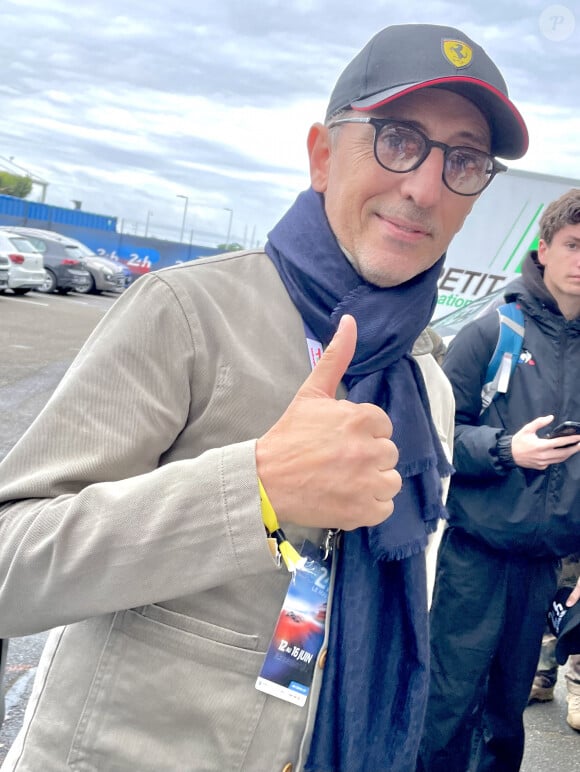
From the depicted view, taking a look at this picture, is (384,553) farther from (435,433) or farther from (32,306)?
(32,306)

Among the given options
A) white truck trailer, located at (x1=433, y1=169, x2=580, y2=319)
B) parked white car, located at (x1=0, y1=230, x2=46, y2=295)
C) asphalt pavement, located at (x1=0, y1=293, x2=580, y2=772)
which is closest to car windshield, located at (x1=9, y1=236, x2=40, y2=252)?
parked white car, located at (x1=0, y1=230, x2=46, y2=295)

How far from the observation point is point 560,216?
2955 millimetres

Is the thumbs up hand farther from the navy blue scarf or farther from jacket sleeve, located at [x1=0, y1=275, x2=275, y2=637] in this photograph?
the navy blue scarf

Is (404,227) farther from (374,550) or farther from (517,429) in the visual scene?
(517,429)

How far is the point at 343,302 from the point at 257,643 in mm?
577

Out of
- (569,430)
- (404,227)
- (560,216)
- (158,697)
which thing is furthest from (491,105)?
(560,216)

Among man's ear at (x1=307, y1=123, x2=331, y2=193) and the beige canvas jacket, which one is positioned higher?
man's ear at (x1=307, y1=123, x2=331, y2=193)

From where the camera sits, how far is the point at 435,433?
64.1 inches

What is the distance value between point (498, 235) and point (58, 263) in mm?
16359

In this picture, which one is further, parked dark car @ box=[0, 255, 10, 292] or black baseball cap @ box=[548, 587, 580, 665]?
parked dark car @ box=[0, 255, 10, 292]

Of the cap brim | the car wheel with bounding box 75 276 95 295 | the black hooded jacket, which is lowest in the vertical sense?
the car wheel with bounding box 75 276 95 295

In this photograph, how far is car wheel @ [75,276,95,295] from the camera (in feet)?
78.5

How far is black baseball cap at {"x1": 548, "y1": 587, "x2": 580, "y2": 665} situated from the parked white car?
698 inches

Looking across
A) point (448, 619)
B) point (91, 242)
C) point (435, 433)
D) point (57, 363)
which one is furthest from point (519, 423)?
point (91, 242)
